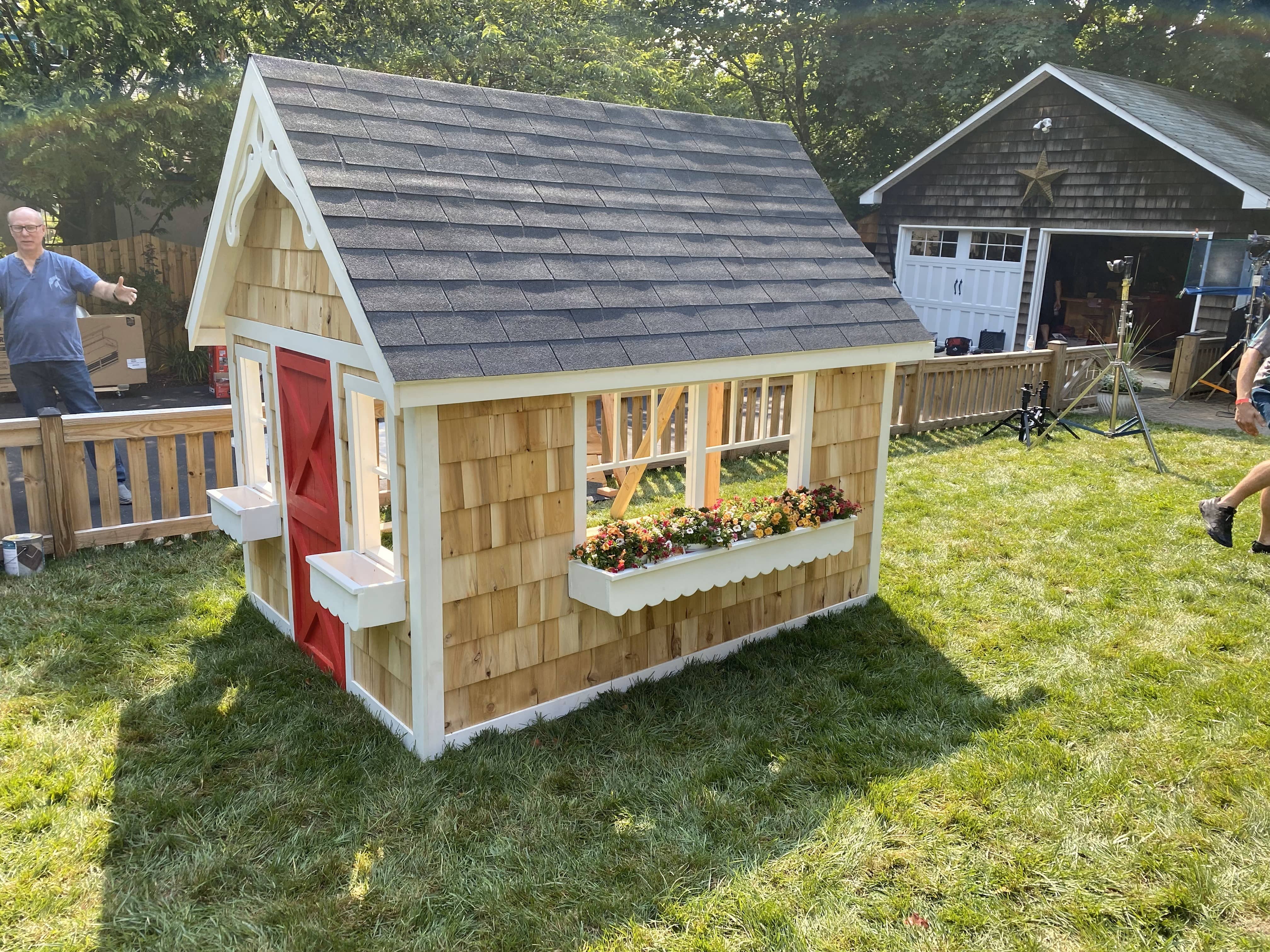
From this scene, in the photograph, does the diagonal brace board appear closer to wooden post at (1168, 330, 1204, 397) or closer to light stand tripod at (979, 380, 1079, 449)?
light stand tripod at (979, 380, 1079, 449)

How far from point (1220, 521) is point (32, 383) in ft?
28.8

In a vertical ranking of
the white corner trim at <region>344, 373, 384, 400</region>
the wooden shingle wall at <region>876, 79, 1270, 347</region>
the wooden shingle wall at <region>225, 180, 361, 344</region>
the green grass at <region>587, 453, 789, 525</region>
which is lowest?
the green grass at <region>587, 453, 789, 525</region>

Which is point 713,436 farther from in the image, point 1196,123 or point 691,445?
point 1196,123

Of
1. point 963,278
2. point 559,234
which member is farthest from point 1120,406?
point 559,234

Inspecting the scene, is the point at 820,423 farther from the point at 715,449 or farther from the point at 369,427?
the point at 369,427

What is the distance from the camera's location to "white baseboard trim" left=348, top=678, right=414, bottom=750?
4266 mm

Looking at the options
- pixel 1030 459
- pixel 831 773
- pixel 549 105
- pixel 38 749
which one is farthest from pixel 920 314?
pixel 38 749

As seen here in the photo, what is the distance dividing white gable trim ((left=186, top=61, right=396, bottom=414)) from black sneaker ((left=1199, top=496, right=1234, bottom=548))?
19.0 ft

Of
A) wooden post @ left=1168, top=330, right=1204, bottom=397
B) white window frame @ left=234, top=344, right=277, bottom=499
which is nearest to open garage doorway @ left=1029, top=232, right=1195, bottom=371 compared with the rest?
wooden post @ left=1168, top=330, right=1204, bottom=397

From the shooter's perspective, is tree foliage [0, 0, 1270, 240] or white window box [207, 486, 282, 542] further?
tree foliage [0, 0, 1270, 240]

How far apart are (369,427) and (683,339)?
1.57m

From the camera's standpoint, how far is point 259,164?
4449 mm

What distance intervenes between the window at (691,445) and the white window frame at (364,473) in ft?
3.38

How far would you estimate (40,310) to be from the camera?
693 cm
